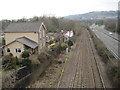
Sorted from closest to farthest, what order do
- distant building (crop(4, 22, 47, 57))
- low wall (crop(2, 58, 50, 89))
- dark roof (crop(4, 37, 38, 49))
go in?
low wall (crop(2, 58, 50, 89))
dark roof (crop(4, 37, 38, 49))
distant building (crop(4, 22, 47, 57))

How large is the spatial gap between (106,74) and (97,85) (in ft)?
10.3

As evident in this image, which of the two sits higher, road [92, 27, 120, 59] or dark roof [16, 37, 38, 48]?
dark roof [16, 37, 38, 48]

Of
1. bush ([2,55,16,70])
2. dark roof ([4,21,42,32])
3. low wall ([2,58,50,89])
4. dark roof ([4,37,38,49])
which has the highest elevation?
dark roof ([4,21,42,32])

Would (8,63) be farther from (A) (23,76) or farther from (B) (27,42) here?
(B) (27,42)

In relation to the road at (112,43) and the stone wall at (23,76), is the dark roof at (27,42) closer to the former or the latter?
the stone wall at (23,76)

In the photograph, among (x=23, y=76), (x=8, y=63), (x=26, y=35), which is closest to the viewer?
(x=23, y=76)

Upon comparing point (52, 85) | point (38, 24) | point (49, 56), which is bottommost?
point (52, 85)

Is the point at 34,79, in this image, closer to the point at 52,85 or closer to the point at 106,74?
the point at 52,85

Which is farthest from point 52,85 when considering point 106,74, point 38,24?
point 38,24

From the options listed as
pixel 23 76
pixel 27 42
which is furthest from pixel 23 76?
pixel 27 42

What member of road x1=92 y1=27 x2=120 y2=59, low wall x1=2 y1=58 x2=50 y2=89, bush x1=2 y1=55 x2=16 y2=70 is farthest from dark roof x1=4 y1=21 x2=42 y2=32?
road x1=92 y1=27 x2=120 y2=59

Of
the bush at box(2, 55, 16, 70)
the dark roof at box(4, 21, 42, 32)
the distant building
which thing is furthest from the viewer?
the dark roof at box(4, 21, 42, 32)

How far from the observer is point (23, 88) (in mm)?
11992

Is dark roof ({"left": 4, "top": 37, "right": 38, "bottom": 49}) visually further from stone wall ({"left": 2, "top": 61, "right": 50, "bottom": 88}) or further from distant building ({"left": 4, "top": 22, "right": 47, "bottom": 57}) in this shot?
stone wall ({"left": 2, "top": 61, "right": 50, "bottom": 88})
